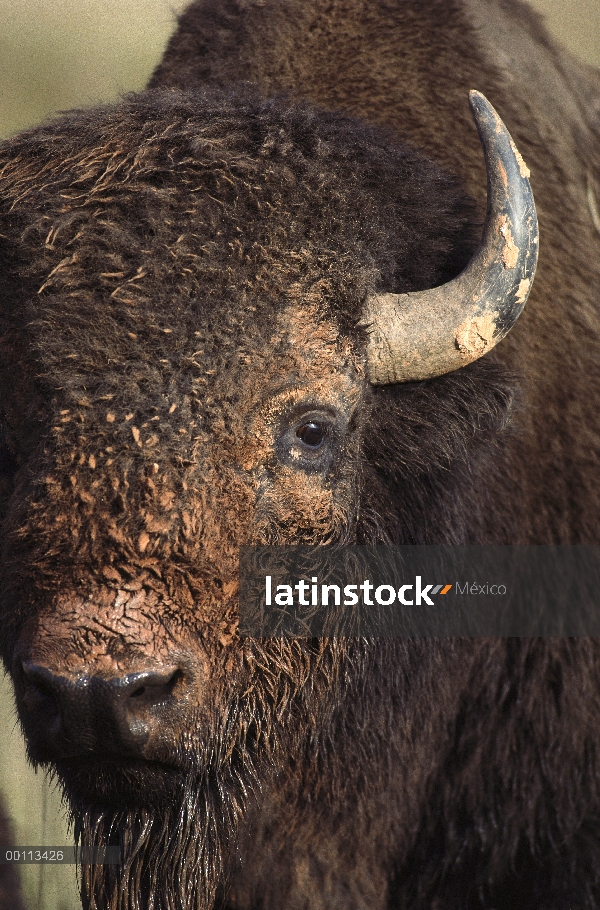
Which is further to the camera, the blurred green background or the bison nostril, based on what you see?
the blurred green background

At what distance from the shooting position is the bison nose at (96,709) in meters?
2.05

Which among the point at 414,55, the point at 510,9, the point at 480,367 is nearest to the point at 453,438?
the point at 480,367

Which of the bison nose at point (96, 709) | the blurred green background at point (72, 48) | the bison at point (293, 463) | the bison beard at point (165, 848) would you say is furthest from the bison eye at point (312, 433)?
the blurred green background at point (72, 48)

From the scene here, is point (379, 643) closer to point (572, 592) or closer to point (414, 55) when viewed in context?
point (572, 592)

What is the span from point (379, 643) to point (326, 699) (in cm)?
22

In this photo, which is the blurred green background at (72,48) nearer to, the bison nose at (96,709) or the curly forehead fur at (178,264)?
the curly forehead fur at (178,264)

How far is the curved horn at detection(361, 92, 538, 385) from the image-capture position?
2.49m
